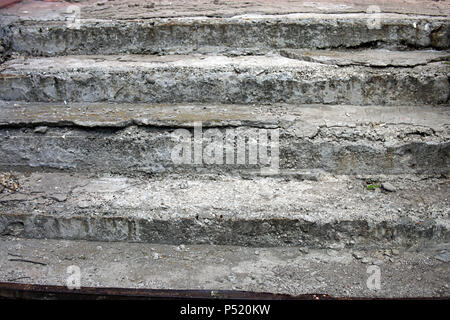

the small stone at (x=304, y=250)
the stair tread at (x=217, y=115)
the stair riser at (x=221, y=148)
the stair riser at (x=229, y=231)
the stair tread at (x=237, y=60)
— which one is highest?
the stair tread at (x=237, y=60)

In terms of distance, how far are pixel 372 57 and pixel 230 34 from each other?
1013mm

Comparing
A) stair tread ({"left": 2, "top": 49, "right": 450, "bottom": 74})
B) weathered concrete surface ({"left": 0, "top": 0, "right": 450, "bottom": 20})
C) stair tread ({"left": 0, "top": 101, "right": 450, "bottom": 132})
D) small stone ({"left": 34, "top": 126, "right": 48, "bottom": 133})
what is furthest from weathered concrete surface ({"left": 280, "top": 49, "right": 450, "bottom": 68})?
small stone ({"left": 34, "top": 126, "right": 48, "bottom": 133})

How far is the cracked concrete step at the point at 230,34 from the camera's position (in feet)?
9.74

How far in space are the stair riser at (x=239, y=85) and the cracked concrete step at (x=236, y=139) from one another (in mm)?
97

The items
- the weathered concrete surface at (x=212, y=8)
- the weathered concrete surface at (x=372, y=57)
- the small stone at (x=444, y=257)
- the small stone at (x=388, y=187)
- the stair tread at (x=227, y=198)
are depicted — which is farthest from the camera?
the weathered concrete surface at (x=212, y=8)

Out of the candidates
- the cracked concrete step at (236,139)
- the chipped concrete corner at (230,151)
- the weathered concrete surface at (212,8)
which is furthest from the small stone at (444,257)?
the weathered concrete surface at (212,8)

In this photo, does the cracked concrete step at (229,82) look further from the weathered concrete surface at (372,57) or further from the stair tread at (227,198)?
the stair tread at (227,198)

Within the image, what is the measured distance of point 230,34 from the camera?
3.05 m

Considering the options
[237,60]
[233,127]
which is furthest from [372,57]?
[233,127]

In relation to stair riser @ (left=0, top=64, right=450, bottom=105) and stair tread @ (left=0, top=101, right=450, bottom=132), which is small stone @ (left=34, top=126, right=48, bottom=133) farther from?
stair riser @ (left=0, top=64, right=450, bottom=105)

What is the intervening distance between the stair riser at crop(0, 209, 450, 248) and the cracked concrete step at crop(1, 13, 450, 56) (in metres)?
1.44
